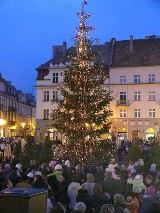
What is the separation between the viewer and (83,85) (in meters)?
19.9

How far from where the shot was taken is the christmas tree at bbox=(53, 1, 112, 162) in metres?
19.8

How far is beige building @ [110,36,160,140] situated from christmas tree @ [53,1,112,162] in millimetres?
36081

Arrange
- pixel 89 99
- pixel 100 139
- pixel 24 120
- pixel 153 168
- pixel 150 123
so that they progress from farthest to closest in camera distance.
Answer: pixel 24 120
pixel 150 123
pixel 100 139
pixel 89 99
pixel 153 168

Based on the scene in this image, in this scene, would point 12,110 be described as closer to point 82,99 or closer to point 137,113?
point 137,113

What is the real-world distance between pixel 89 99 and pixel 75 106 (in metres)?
0.72

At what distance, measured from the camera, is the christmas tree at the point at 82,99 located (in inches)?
781

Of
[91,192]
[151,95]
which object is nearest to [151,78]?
[151,95]

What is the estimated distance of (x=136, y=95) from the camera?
189ft

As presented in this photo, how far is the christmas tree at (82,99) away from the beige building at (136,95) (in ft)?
118

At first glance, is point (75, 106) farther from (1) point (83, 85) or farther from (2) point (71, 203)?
(2) point (71, 203)

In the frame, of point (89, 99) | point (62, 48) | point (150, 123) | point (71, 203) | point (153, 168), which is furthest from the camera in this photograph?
point (62, 48)

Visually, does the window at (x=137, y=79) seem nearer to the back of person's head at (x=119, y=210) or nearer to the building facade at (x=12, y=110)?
the building facade at (x=12, y=110)

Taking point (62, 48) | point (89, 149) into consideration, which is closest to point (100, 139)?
point (89, 149)

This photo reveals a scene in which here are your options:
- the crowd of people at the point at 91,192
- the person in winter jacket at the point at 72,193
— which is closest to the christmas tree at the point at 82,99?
the crowd of people at the point at 91,192
